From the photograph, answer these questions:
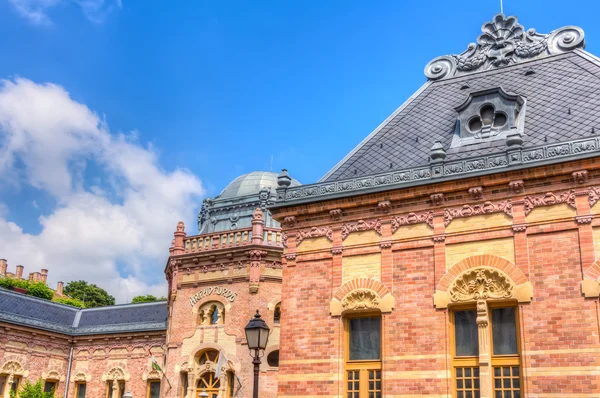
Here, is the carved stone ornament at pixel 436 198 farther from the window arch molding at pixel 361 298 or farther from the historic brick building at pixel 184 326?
the historic brick building at pixel 184 326

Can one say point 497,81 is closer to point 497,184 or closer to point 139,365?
point 497,184

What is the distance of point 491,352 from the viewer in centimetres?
1691

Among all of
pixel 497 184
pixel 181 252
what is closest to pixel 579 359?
pixel 497 184

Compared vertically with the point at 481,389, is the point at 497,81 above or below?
above

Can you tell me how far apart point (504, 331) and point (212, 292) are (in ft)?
A: 54.3

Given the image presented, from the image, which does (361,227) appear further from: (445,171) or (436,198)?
(445,171)

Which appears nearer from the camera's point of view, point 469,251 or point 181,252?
point 469,251

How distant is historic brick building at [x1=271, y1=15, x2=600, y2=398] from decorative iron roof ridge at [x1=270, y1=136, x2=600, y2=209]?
0.04 meters

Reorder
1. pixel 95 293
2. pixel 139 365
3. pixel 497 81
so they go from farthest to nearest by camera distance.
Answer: pixel 95 293 → pixel 139 365 → pixel 497 81

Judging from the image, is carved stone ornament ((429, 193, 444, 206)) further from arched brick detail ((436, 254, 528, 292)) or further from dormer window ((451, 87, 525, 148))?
dormer window ((451, 87, 525, 148))

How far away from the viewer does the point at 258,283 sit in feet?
98.0

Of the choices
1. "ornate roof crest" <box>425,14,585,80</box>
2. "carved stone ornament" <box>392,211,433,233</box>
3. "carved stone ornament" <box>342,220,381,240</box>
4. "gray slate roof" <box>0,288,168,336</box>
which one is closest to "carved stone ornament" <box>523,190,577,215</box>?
"carved stone ornament" <box>392,211,433,233</box>

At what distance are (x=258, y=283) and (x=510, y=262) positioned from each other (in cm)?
1480

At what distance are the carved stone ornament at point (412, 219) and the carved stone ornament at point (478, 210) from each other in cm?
45
